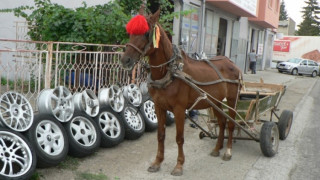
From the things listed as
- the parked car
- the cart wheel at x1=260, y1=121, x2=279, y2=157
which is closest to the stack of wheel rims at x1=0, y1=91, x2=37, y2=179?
the cart wheel at x1=260, y1=121, x2=279, y2=157

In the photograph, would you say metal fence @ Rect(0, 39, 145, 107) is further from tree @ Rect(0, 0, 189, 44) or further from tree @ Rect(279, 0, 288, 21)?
tree @ Rect(279, 0, 288, 21)

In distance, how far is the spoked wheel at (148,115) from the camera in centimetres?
630

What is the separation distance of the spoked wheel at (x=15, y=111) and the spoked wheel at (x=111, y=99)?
1.70 metres

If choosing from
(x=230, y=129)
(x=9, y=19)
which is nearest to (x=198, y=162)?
(x=230, y=129)

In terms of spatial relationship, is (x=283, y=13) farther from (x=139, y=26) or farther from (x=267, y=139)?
(x=139, y=26)

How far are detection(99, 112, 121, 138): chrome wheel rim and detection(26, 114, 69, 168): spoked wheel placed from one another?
975 millimetres

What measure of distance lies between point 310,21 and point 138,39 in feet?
228

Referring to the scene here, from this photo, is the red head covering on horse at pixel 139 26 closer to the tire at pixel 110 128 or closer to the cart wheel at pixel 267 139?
the tire at pixel 110 128

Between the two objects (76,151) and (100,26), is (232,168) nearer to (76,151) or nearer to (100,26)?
(76,151)

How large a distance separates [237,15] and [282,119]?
14.2m

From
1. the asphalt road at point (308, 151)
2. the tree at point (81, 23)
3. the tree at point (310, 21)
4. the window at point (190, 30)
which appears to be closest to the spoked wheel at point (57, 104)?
the tree at point (81, 23)

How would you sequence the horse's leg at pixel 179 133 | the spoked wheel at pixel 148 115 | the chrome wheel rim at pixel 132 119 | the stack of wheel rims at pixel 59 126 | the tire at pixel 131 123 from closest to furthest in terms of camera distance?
the stack of wheel rims at pixel 59 126, the horse's leg at pixel 179 133, the tire at pixel 131 123, the chrome wheel rim at pixel 132 119, the spoked wheel at pixel 148 115

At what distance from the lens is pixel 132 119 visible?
598 cm

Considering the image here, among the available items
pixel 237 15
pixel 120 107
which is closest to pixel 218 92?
pixel 120 107
